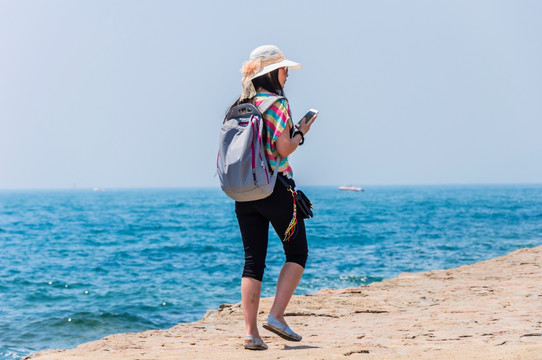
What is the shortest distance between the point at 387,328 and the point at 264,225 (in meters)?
1.69

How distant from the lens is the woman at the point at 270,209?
3.86 metres

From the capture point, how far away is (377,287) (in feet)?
24.5

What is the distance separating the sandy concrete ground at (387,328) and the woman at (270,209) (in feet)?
Answer: 1.01

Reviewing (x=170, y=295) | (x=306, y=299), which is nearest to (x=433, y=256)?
(x=170, y=295)

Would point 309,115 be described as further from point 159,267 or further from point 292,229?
point 159,267

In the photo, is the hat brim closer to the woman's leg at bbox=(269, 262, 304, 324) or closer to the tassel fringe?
the tassel fringe

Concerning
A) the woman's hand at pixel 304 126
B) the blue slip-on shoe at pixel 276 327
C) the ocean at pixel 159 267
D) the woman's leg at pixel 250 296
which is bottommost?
the ocean at pixel 159 267

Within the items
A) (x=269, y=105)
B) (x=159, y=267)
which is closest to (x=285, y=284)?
(x=269, y=105)

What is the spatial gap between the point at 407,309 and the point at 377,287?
1.42m

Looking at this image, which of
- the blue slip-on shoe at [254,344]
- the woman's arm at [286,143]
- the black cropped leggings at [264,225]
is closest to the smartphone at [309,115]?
the woman's arm at [286,143]

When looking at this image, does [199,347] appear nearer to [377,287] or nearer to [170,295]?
[377,287]

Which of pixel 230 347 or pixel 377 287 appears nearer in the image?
pixel 230 347

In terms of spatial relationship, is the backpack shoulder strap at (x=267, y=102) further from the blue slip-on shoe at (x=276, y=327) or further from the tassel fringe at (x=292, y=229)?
the blue slip-on shoe at (x=276, y=327)

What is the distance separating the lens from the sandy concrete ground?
13.0ft
